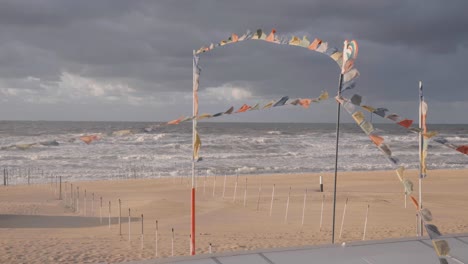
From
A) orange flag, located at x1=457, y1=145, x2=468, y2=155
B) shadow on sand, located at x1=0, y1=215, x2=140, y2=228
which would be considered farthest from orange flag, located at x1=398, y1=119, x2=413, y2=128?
shadow on sand, located at x1=0, y1=215, x2=140, y2=228

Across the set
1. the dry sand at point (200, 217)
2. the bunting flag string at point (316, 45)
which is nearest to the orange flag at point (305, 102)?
the bunting flag string at point (316, 45)

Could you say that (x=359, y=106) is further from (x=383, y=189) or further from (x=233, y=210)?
(x=383, y=189)

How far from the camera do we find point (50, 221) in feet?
51.9

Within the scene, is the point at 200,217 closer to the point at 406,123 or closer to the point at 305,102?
the point at 305,102

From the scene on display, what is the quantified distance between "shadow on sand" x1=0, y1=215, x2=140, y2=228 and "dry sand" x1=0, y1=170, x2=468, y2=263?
3 cm

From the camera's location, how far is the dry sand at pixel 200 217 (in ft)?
41.1

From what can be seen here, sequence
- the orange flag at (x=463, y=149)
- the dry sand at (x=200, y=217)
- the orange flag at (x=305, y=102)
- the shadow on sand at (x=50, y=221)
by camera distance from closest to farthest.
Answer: the orange flag at (x=463, y=149) < the orange flag at (x=305, y=102) < the dry sand at (x=200, y=217) < the shadow on sand at (x=50, y=221)

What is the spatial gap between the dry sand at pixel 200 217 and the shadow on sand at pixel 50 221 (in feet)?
0.10

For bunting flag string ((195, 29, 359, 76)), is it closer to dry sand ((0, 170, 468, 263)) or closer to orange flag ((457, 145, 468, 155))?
orange flag ((457, 145, 468, 155))

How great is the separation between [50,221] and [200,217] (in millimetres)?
4952

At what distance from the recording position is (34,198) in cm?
2059

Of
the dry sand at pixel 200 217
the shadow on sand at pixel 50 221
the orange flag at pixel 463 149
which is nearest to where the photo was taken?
the orange flag at pixel 463 149

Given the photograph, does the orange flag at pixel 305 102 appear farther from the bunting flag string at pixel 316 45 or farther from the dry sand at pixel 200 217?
the dry sand at pixel 200 217

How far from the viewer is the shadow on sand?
1514 cm
